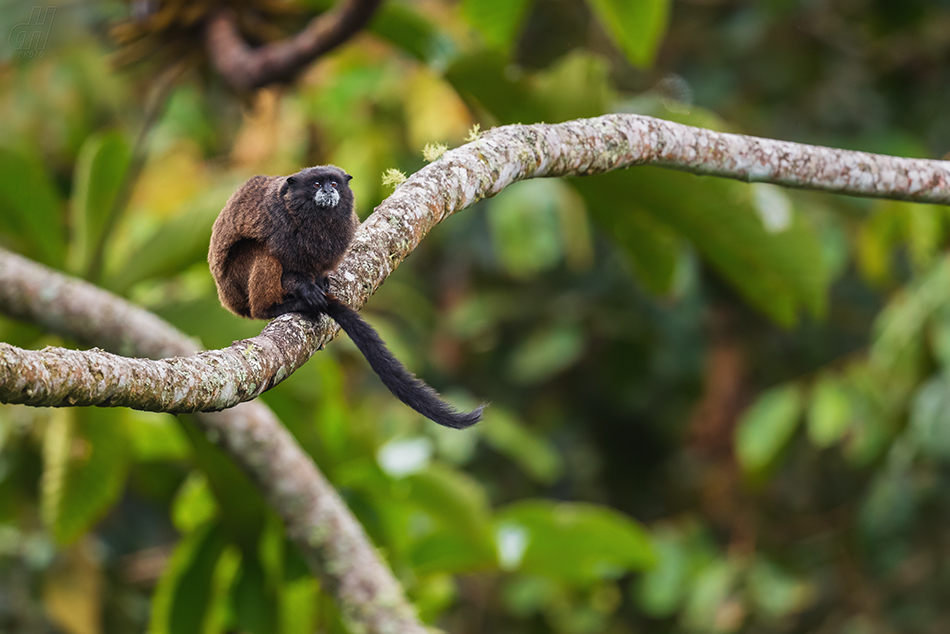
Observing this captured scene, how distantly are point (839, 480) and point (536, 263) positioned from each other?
391 cm

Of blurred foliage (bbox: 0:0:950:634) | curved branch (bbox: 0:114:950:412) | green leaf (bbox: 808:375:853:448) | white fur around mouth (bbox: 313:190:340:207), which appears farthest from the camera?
green leaf (bbox: 808:375:853:448)

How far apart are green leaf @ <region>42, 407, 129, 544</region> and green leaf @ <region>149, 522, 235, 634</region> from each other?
1.20ft

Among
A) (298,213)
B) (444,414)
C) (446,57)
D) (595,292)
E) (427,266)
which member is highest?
(427,266)

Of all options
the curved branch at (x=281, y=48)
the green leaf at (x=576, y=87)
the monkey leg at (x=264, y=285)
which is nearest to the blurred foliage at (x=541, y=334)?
the green leaf at (x=576, y=87)

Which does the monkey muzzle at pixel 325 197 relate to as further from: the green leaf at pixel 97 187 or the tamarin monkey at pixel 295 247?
the green leaf at pixel 97 187

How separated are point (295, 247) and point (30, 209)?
1973 millimetres

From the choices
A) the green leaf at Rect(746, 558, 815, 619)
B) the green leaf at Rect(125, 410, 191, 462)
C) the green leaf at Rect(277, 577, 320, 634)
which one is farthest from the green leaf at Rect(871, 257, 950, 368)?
the green leaf at Rect(125, 410, 191, 462)

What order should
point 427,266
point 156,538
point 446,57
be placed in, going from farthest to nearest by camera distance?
point 427,266
point 156,538
point 446,57

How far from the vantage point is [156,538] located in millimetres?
6398

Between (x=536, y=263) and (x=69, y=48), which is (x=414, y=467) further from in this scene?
(x=69, y=48)

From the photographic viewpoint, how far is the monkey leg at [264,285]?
1635 mm

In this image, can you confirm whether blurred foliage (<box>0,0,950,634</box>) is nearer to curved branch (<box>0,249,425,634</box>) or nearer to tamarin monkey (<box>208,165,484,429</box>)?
curved branch (<box>0,249,425,634</box>)

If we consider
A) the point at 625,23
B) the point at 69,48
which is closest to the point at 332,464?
the point at 625,23

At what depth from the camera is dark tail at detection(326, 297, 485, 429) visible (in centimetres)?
136
